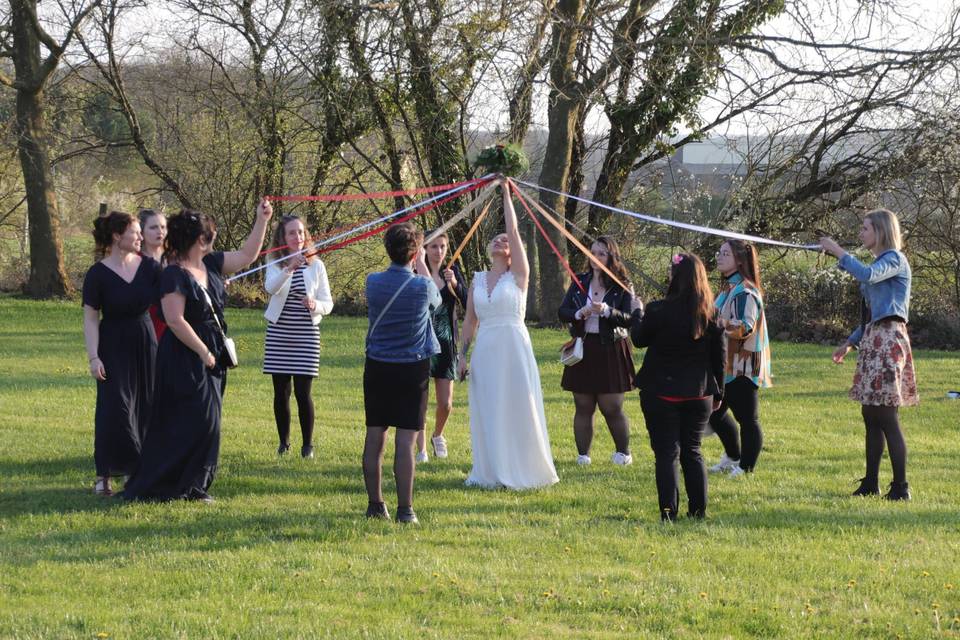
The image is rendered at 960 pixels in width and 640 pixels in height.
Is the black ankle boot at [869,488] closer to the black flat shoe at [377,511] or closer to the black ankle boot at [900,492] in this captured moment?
the black ankle boot at [900,492]

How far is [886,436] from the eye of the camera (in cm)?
720

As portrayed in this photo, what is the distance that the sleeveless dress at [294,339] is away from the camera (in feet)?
27.6

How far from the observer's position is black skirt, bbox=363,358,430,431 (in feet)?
20.9

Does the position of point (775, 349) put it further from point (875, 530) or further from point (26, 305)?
point (26, 305)

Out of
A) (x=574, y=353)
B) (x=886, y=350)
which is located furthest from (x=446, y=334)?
(x=886, y=350)

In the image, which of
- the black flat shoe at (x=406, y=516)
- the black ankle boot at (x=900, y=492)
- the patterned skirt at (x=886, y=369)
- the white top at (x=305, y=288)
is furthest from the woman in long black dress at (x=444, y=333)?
the black ankle boot at (x=900, y=492)

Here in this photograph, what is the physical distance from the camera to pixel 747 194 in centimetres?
1961

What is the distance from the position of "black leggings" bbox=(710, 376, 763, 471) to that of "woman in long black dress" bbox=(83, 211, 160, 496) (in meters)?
4.21

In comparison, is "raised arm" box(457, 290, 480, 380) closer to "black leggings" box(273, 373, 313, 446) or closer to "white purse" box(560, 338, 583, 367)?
"white purse" box(560, 338, 583, 367)

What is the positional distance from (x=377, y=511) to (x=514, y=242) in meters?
2.03

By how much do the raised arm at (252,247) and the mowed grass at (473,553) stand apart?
5.13 feet

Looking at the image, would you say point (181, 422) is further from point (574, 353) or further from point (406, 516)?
point (574, 353)

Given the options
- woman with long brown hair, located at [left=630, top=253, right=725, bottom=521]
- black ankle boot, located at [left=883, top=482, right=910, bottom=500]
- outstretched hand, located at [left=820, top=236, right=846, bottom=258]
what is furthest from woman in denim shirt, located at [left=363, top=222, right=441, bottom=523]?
black ankle boot, located at [left=883, top=482, right=910, bottom=500]

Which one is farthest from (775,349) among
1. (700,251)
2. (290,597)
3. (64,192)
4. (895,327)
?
(64,192)
